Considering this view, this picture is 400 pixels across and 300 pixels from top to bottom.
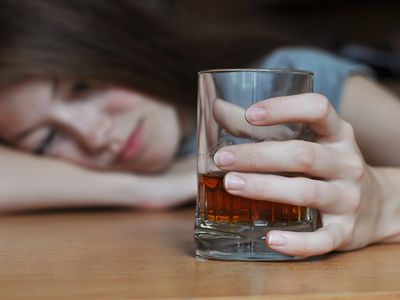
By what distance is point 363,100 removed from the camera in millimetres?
1410

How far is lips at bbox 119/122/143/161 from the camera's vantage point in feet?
5.25

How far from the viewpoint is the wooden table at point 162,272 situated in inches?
21.7

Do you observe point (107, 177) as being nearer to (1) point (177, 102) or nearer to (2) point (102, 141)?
(2) point (102, 141)

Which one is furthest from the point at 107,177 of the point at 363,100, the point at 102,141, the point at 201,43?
the point at 363,100

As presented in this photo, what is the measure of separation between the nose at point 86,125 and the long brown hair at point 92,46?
0.09m

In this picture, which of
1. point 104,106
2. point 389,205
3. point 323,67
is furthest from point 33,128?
point 389,205

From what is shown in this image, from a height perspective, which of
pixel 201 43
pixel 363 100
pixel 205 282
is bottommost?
pixel 205 282

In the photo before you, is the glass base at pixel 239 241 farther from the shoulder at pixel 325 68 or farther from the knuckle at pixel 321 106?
the shoulder at pixel 325 68

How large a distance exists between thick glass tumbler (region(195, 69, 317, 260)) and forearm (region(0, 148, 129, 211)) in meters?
0.81

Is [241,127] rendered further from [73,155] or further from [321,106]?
[73,155]

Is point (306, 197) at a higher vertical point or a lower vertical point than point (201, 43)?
lower

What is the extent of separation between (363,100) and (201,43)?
0.58 m

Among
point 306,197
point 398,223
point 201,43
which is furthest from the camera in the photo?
point 201,43

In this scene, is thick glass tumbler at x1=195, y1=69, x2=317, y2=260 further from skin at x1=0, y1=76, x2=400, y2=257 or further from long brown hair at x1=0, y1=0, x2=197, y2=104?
long brown hair at x1=0, y1=0, x2=197, y2=104
